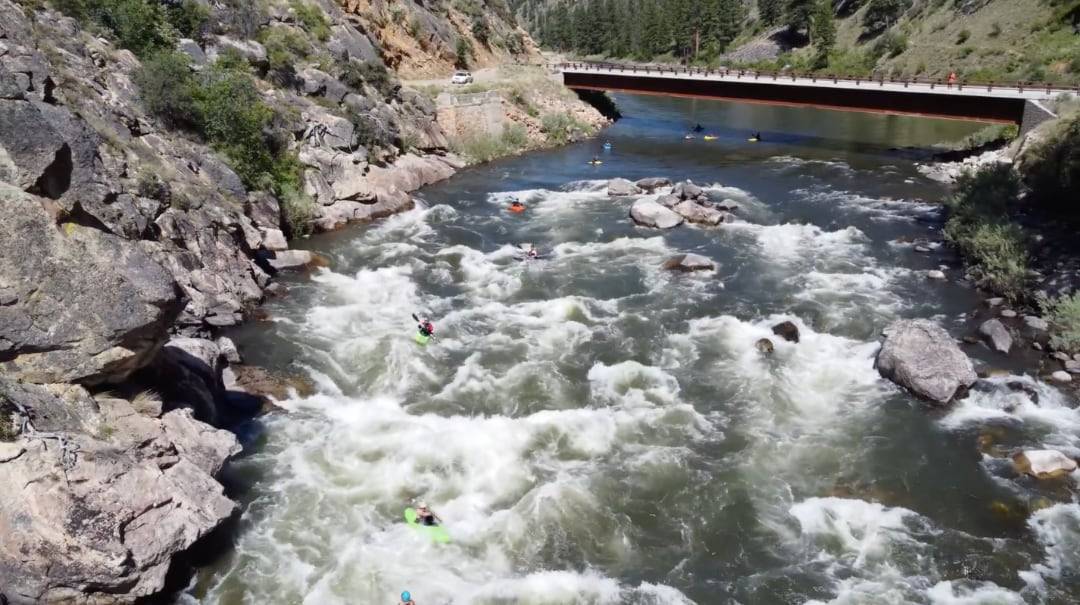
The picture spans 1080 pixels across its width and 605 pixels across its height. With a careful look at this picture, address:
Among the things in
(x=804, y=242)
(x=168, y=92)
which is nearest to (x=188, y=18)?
(x=168, y=92)

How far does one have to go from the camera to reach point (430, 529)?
17.7 m

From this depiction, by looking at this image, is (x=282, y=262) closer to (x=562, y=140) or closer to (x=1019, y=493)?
(x=1019, y=493)

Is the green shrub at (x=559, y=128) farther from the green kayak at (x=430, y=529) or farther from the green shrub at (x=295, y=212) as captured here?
the green kayak at (x=430, y=529)

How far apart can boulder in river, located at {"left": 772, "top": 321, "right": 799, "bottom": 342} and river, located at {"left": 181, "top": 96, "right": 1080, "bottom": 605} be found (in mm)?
369

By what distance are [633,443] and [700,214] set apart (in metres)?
24.4

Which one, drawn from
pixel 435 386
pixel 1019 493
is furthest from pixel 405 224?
pixel 1019 493

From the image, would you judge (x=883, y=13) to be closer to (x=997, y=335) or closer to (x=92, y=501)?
(x=997, y=335)

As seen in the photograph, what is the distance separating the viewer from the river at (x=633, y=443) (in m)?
16.6

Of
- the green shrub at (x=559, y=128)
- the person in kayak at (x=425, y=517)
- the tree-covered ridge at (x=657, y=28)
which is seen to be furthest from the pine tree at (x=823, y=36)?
the person in kayak at (x=425, y=517)

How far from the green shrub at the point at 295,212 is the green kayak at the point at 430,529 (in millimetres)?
25228

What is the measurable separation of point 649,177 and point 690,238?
51.1 feet

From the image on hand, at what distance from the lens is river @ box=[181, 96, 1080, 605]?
16.6 metres

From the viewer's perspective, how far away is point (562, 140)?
228 feet

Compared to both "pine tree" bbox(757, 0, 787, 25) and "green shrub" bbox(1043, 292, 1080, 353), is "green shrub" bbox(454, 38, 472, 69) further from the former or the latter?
"pine tree" bbox(757, 0, 787, 25)
